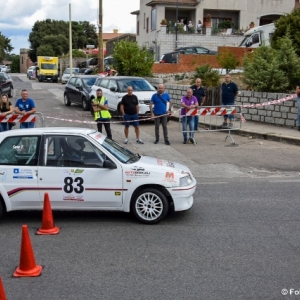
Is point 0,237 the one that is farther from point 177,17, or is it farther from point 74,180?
point 177,17

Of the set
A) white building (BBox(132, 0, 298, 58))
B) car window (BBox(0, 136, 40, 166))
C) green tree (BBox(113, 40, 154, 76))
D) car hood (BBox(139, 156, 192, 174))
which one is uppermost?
white building (BBox(132, 0, 298, 58))

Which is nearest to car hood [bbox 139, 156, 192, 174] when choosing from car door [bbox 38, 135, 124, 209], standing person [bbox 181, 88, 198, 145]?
car door [bbox 38, 135, 124, 209]

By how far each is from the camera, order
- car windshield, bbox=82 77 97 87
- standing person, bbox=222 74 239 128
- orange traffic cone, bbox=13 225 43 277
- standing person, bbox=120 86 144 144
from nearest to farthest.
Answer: orange traffic cone, bbox=13 225 43 277 < standing person, bbox=120 86 144 144 < standing person, bbox=222 74 239 128 < car windshield, bbox=82 77 97 87

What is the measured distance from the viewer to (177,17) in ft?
149

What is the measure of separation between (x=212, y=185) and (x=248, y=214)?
2.44 metres

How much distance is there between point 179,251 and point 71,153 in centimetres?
235

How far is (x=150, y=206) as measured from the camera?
798cm

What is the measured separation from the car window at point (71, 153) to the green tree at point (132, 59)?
19.9m

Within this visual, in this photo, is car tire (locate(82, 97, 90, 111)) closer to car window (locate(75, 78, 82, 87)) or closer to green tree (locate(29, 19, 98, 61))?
car window (locate(75, 78, 82, 87))

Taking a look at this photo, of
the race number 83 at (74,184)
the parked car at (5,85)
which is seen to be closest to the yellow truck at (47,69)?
Result: the parked car at (5,85)

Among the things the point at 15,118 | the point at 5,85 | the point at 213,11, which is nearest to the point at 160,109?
the point at 15,118

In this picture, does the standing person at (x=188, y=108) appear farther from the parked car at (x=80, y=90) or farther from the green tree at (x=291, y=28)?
the green tree at (x=291, y=28)

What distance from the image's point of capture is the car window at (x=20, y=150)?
802cm

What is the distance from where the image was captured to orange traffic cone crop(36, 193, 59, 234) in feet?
24.6
